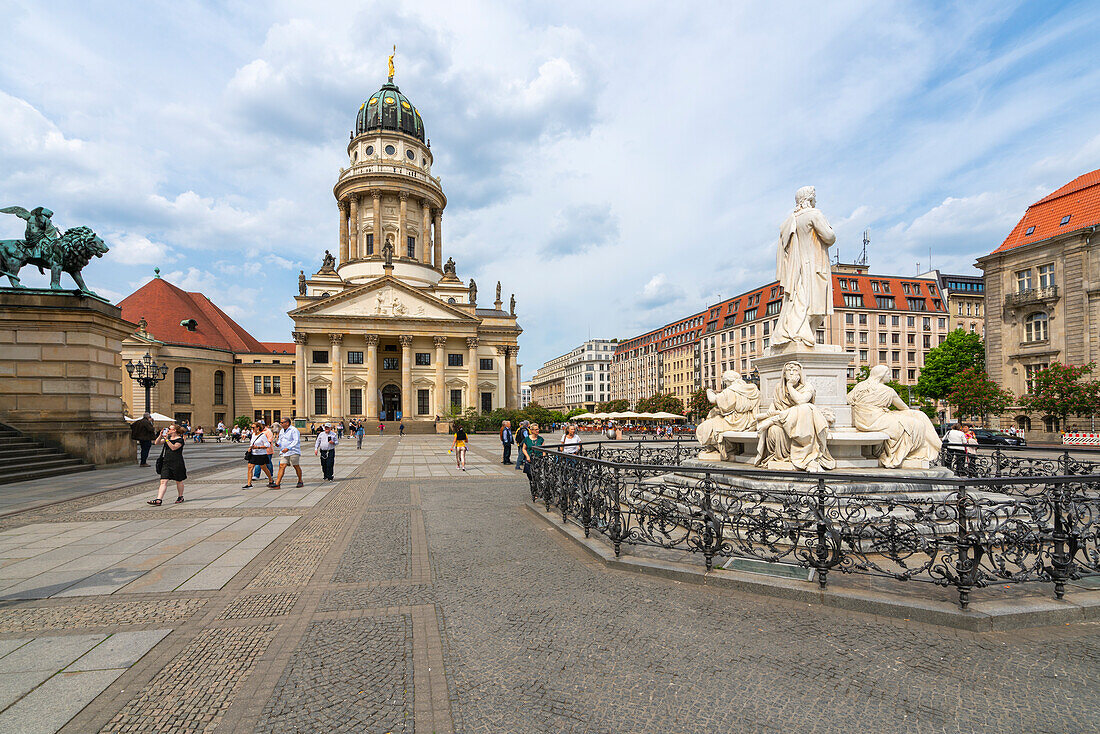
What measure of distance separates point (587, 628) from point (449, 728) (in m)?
1.61

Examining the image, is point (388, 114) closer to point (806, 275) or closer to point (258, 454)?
point (258, 454)

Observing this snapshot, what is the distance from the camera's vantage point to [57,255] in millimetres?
16625

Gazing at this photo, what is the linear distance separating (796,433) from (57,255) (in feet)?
73.9

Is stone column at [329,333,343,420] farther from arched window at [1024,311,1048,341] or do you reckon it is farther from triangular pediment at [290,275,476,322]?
arched window at [1024,311,1048,341]

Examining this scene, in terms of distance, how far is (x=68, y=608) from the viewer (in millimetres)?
4762

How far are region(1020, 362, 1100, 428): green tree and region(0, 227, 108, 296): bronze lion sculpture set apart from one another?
48575 mm

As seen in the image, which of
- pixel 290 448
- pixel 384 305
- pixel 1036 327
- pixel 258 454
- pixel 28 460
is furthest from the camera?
pixel 384 305

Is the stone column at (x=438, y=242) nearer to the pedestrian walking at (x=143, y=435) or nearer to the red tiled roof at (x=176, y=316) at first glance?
the red tiled roof at (x=176, y=316)

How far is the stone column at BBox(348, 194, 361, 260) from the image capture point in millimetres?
65562

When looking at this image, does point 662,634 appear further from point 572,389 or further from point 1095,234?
point 572,389

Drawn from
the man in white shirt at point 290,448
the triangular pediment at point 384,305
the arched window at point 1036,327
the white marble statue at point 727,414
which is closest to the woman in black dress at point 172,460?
the man in white shirt at point 290,448

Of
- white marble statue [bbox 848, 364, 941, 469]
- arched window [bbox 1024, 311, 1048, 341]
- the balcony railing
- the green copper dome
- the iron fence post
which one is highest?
the green copper dome

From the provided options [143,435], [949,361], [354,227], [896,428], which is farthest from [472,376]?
[896,428]

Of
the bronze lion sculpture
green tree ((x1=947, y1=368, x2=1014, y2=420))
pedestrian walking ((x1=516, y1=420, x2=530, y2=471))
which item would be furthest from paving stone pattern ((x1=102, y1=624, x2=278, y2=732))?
green tree ((x1=947, y1=368, x2=1014, y2=420))
